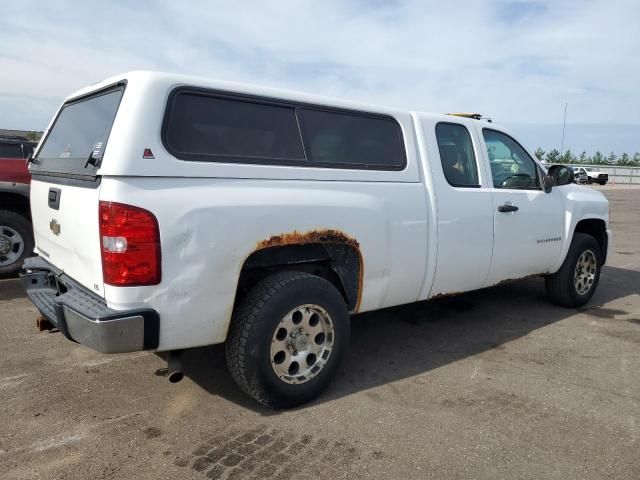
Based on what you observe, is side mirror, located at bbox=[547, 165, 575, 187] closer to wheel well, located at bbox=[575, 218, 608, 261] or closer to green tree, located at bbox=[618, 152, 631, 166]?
wheel well, located at bbox=[575, 218, 608, 261]

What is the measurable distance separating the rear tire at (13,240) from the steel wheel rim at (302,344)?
4.23 m

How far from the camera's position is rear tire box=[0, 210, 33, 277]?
228 inches

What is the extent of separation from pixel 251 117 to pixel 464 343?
269cm

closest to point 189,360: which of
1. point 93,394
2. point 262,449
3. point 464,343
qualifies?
point 93,394

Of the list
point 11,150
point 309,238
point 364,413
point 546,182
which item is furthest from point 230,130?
point 11,150

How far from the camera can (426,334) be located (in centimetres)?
466

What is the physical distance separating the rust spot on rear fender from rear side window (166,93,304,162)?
478mm

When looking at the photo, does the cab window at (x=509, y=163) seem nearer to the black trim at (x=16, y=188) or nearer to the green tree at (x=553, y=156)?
the black trim at (x=16, y=188)

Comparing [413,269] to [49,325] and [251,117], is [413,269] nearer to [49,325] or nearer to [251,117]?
[251,117]

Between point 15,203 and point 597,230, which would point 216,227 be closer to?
point 15,203

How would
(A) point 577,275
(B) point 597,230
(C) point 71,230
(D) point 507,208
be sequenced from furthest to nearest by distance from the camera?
(B) point 597,230 < (A) point 577,275 < (D) point 507,208 < (C) point 71,230

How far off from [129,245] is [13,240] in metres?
4.20

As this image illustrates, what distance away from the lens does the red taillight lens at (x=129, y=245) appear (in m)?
2.50

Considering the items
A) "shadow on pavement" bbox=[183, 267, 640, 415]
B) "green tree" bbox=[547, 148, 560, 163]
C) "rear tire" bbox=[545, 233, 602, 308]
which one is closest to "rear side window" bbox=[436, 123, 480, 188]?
"shadow on pavement" bbox=[183, 267, 640, 415]
